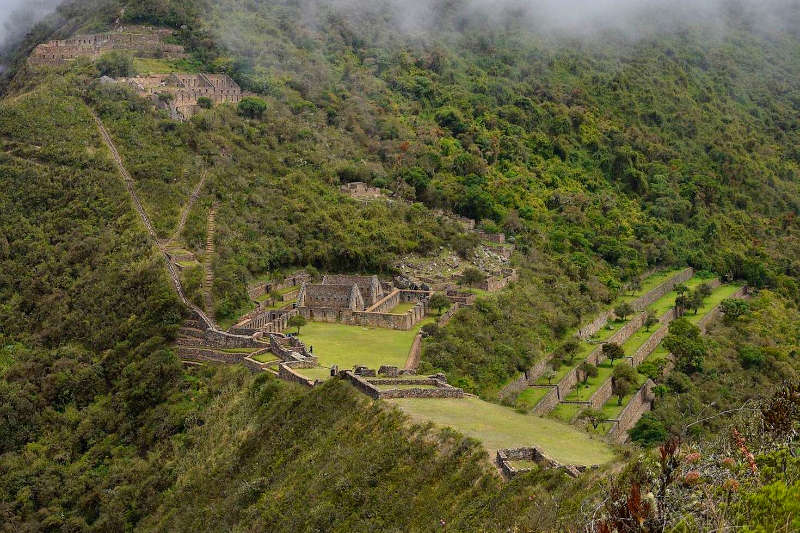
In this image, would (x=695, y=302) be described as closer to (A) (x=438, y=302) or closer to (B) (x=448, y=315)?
(A) (x=438, y=302)

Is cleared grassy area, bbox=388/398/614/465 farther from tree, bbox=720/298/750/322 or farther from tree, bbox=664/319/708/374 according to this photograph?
tree, bbox=720/298/750/322

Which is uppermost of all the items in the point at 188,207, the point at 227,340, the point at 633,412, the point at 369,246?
the point at 227,340

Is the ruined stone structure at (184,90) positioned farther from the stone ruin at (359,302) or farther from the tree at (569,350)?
the tree at (569,350)

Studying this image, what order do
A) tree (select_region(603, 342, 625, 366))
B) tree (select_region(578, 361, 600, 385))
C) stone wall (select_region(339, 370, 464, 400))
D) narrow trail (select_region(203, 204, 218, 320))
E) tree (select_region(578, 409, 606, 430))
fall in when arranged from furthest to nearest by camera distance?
tree (select_region(603, 342, 625, 366)) < tree (select_region(578, 361, 600, 385)) < narrow trail (select_region(203, 204, 218, 320)) < tree (select_region(578, 409, 606, 430)) < stone wall (select_region(339, 370, 464, 400))

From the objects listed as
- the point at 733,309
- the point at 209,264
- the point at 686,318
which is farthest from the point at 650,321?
the point at 209,264

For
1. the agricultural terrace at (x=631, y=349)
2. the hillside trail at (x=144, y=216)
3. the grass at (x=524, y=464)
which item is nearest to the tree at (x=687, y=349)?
the agricultural terrace at (x=631, y=349)

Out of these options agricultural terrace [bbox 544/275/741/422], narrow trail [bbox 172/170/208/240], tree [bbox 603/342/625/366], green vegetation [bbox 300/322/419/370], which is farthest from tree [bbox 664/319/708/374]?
narrow trail [bbox 172/170/208/240]

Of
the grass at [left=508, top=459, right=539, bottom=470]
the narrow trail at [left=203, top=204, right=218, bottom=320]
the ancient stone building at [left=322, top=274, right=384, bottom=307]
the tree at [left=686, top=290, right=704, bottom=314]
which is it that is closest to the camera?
the grass at [left=508, top=459, right=539, bottom=470]
